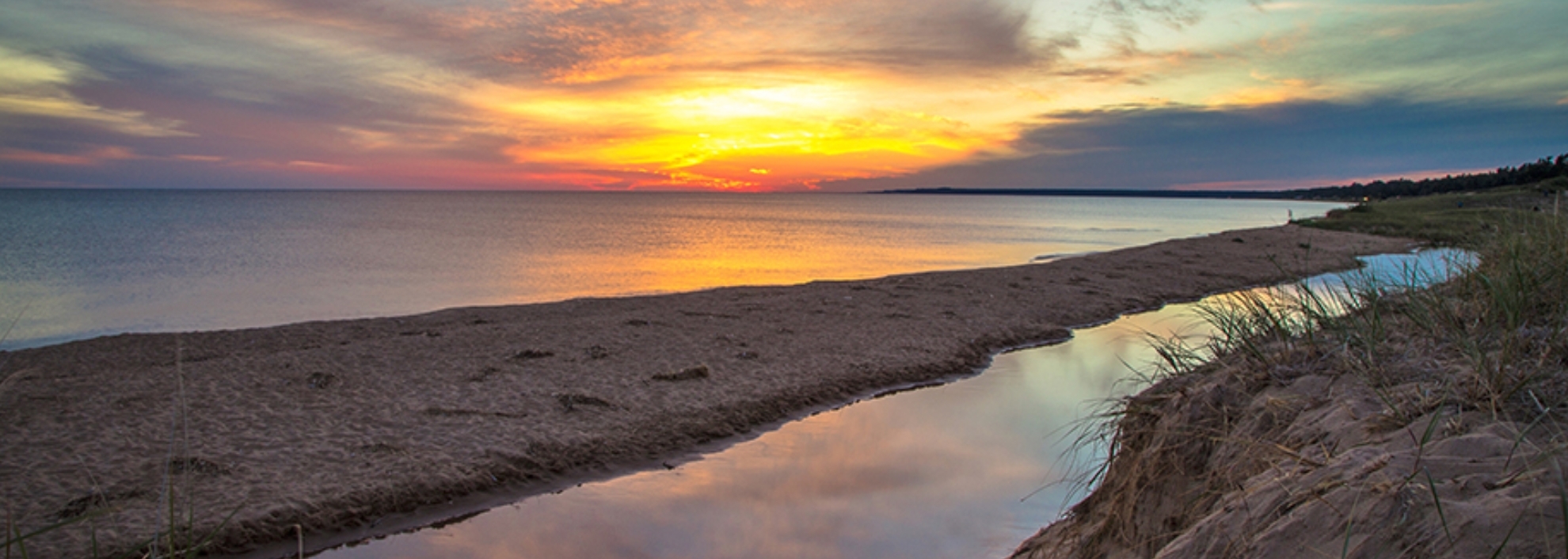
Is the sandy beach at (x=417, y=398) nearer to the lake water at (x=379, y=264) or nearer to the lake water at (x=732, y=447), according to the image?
the lake water at (x=732, y=447)

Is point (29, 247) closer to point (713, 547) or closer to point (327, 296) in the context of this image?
point (327, 296)

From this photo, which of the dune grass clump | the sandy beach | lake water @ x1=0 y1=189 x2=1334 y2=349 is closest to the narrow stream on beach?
the sandy beach

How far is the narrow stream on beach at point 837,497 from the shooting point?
16.9 feet

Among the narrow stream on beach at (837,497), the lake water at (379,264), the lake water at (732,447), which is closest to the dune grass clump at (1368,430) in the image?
the narrow stream on beach at (837,497)

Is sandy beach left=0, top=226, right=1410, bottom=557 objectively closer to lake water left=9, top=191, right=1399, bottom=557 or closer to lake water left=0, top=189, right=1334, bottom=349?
lake water left=9, top=191, right=1399, bottom=557

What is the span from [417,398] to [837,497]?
15.0 feet

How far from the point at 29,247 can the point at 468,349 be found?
32.8 meters

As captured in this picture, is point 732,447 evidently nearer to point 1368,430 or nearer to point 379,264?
point 1368,430

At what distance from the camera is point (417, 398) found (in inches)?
311

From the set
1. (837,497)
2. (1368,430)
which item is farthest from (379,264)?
(1368,430)

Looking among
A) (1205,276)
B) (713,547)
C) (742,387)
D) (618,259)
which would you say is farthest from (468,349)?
(618,259)

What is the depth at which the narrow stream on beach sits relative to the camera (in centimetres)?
516

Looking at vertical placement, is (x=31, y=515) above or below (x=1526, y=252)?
below

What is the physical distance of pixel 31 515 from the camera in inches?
201
